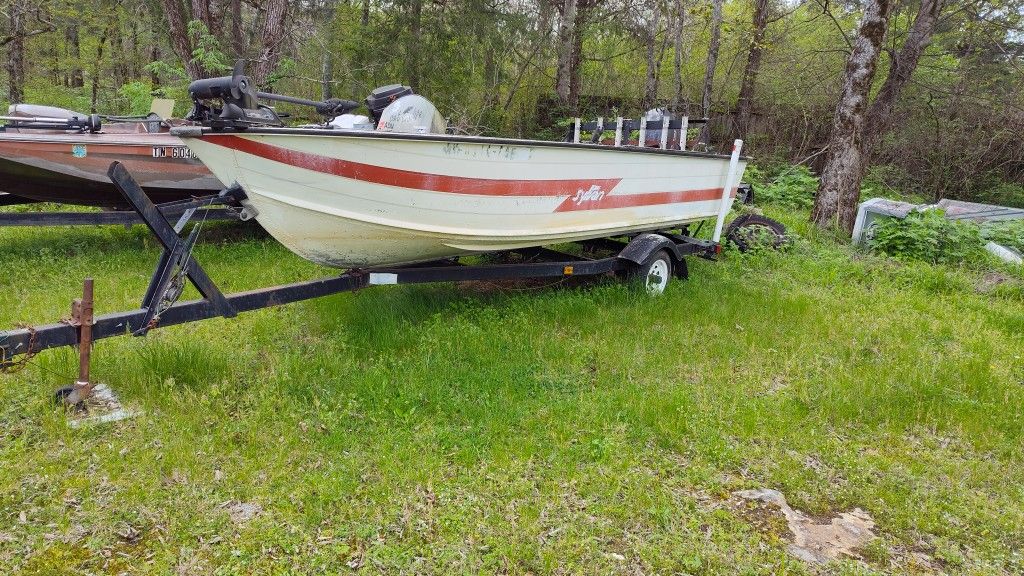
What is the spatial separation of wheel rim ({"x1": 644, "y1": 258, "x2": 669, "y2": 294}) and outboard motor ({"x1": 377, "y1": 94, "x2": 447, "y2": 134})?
84.2 inches

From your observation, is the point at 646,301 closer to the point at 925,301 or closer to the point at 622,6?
the point at 925,301

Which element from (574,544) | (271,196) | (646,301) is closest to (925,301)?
(646,301)

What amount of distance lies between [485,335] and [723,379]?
60.5 inches

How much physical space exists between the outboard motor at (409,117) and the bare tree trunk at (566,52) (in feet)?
28.4

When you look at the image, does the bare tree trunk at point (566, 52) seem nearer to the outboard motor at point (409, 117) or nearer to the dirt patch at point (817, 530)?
the outboard motor at point (409, 117)

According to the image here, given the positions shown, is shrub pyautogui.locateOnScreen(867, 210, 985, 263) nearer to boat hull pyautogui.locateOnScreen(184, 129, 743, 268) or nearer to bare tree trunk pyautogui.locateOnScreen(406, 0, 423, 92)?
boat hull pyautogui.locateOnScreen(184, 129, 743, 268)

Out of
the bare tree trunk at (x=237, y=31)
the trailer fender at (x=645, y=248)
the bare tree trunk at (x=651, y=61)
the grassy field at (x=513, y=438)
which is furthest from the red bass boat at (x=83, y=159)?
the bare tree trunk at (x=651, y=61)

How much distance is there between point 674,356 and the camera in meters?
3.96

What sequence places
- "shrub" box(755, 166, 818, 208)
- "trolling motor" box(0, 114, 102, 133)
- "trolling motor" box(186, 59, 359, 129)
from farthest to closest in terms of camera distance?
"shrub" box(755, 166, 818, 208), "trolling motor" box(0, 114, 102, 133), "trolling motor" box(186, 59, 359, 129)

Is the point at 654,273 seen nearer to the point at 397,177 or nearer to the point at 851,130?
the point at 397,177

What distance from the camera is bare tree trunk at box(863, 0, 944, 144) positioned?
30.1ft

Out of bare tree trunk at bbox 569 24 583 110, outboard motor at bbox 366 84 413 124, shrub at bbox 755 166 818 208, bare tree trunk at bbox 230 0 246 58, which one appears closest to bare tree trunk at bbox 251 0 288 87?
bare tree trunk at bbox 230 0 246 58

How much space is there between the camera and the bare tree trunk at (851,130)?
22.3 feet

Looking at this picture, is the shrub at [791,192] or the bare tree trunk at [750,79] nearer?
the shrub at [791,192]
